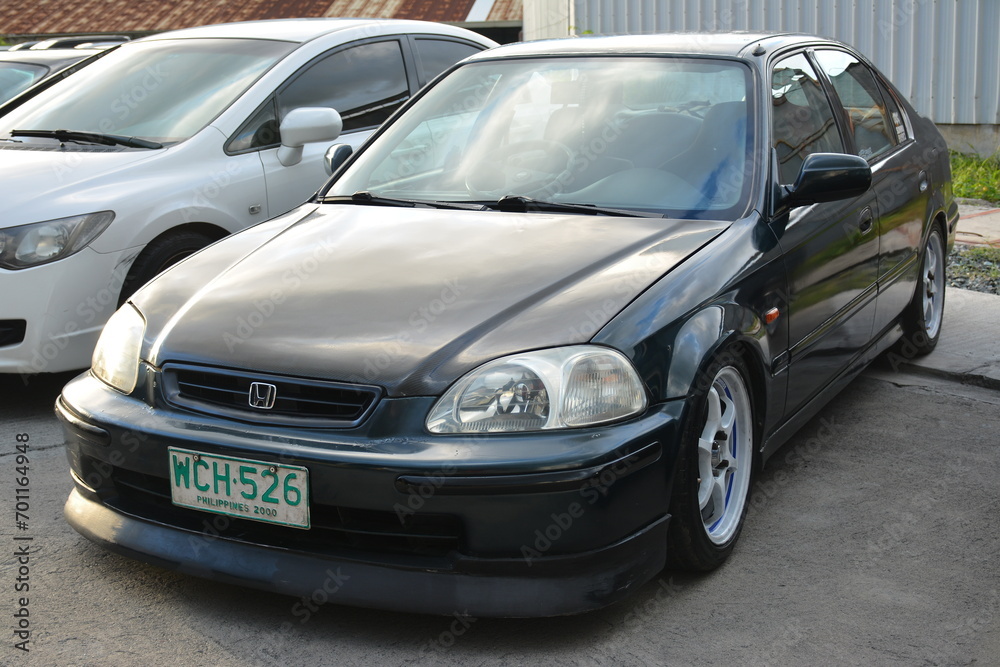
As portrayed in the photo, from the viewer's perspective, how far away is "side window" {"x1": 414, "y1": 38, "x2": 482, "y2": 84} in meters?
6.08

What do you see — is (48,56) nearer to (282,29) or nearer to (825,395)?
(282,29)

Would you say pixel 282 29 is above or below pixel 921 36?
above

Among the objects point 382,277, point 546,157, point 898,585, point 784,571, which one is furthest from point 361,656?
point 546,157

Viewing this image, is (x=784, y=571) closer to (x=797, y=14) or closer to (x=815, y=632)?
(x=815, y=632)

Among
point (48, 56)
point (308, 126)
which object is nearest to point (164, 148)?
point (308, 126)

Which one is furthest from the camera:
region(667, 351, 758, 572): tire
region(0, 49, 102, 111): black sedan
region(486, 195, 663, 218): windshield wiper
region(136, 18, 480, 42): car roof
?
region(0, 49, 102, 111): black sedan

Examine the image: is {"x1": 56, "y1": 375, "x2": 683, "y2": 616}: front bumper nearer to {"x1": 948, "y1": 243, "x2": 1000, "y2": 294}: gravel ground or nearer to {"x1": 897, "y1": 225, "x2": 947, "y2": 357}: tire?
{"x1": 897, "y1": 225, "x2": 947, "y2": 357}: tire

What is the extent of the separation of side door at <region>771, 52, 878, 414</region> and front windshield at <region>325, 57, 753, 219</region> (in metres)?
0.20

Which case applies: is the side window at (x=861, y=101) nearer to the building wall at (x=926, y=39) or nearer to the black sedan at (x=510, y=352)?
the black sedan at (x=510, y=352)

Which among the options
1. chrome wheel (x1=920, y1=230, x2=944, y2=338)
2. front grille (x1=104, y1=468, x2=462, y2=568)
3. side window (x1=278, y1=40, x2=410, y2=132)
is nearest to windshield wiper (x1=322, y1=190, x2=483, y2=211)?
front grille (x1=104, y1=468, x2=462, y2=568)

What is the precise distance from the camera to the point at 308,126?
4871mm

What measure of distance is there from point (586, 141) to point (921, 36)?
290 inches

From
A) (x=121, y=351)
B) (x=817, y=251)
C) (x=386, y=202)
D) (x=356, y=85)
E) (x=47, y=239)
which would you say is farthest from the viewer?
(x=356, y=85)

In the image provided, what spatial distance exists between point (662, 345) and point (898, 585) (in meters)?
1.00
